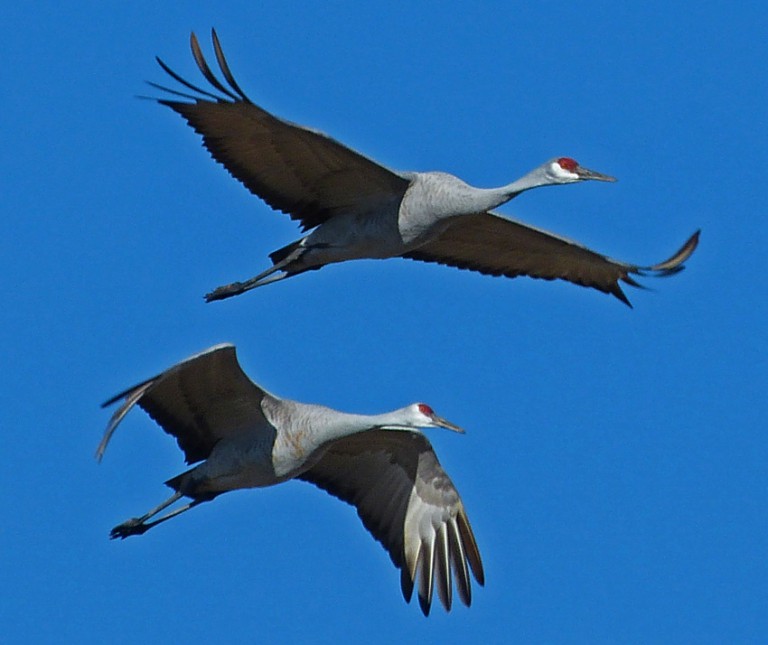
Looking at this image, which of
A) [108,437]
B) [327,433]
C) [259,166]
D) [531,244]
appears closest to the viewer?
[108,437]

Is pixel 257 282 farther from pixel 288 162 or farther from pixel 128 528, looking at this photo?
pixel 128 528

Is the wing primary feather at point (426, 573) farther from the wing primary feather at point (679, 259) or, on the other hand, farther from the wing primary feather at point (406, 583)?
the wing primary feather at point (679, 259)

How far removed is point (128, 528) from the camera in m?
18.5

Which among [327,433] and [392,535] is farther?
[392,535]

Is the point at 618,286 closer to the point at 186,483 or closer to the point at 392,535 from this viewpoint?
the point at 392,535

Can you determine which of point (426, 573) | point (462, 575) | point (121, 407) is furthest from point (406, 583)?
point (121, 407)

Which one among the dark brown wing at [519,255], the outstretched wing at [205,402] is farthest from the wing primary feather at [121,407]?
the dark brown wing at [519,255]

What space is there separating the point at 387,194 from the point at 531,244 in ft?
6.40

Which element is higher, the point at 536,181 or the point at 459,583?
the point at 536,181

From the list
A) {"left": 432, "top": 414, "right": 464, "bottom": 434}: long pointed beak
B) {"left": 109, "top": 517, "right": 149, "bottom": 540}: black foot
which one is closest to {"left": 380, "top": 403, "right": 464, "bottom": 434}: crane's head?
{"left": 432, "top": 414, "right": 464, "bottom": 434}: long pointed beak

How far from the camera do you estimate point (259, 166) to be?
18.5 metres

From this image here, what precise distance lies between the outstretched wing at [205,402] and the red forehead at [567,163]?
3.14m

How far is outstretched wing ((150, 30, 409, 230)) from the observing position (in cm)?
1777

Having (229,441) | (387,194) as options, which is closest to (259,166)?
(387,194)
